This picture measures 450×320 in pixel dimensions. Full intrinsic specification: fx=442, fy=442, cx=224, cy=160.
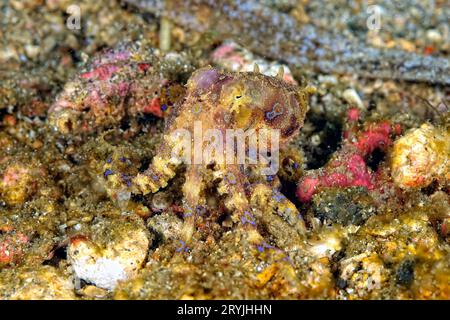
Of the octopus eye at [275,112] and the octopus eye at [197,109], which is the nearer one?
the octopus eye at [197,109]

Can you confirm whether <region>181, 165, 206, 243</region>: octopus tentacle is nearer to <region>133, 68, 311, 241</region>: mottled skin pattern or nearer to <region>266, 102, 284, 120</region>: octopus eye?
<region>133, 68, 311, 241</region>: mottled skin pattern

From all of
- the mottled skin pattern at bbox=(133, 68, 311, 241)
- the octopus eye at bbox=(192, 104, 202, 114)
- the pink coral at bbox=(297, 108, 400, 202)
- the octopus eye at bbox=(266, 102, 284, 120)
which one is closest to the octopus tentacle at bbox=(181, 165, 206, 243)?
the mottled skin pattern at bbox=(133, 68, 311, 241)

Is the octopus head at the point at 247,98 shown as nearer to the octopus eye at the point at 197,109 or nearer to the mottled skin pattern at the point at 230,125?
the mottled skin pattern at the point at 230,125

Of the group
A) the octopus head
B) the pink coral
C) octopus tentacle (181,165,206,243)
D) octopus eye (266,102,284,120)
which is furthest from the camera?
the pink coral

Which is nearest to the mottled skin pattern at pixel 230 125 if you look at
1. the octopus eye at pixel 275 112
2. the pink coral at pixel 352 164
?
the octopus eye at pixel 275 112

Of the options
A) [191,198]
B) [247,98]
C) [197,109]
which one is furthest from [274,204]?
[197,109]

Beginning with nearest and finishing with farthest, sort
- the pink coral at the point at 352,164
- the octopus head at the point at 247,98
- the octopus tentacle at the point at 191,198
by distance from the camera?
1. the octopus head at the point at 247,98
2. the octopus tentacle at the point at 191,198
3. the pink coral at the point at 352,164

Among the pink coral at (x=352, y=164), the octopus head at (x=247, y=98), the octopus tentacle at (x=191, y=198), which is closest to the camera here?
the octopus head at (x=247, y=98)
